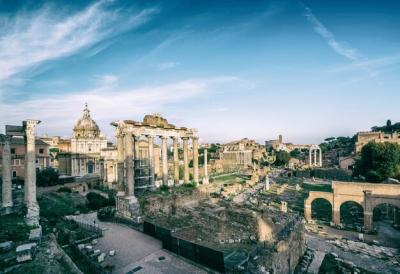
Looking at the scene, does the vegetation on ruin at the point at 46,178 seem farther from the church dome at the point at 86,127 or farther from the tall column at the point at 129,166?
the tall column at the point at 129,166

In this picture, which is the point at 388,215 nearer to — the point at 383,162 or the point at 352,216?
the point at 352,216

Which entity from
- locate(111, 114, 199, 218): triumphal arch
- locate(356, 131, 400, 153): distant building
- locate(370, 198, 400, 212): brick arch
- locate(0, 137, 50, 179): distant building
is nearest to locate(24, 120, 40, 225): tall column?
locate(111, 114, 199, 218): triumphal arch

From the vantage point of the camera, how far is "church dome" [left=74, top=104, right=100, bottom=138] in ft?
160

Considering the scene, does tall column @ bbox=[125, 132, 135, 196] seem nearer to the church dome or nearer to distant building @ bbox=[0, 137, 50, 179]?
distant building @ bbox=[0, 137, 50, 179]

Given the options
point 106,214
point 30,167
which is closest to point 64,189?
point 106,214

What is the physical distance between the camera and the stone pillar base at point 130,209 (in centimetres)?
1713

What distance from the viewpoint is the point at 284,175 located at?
67.8 meters

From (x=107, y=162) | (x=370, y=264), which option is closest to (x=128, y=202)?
(x=370, y=264)

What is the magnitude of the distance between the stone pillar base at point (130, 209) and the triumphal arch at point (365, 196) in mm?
19831

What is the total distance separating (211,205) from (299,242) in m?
7.44

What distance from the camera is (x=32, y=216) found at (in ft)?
52.1

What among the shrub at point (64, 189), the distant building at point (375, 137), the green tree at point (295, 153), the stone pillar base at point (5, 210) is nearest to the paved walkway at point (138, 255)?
the stone pillar base at point (5, 210)

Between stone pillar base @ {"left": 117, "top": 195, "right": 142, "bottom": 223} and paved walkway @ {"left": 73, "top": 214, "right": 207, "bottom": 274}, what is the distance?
1.14 metres

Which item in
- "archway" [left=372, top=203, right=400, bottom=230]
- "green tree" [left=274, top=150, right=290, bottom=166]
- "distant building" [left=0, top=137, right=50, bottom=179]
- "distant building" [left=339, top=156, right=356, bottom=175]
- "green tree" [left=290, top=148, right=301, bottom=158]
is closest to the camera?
"archway" [left=372, top=203, right=400, bottom=230]
